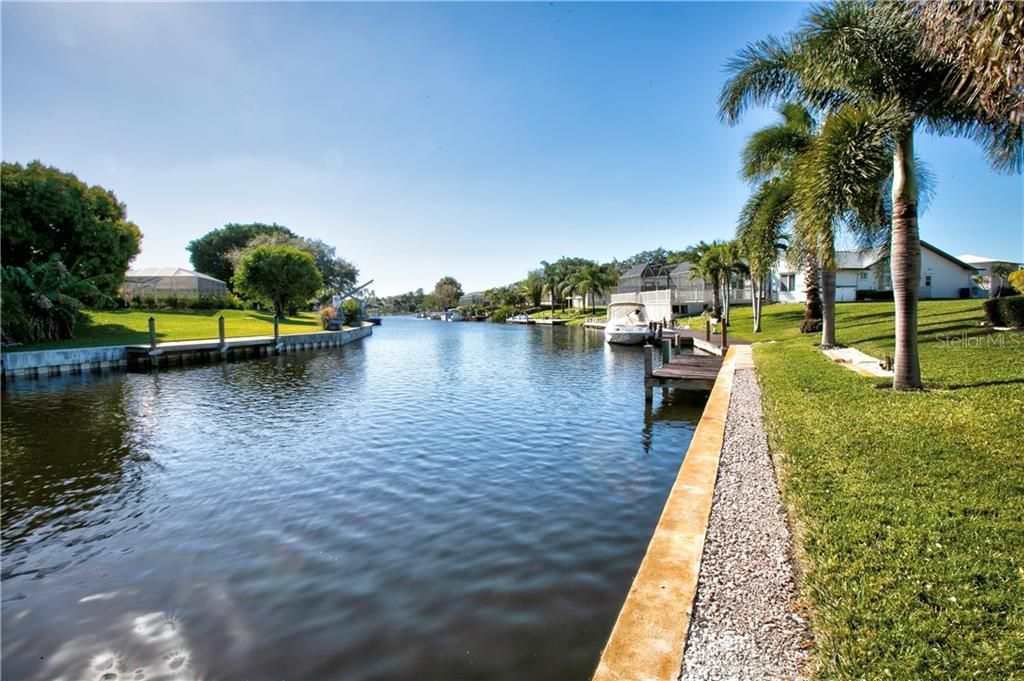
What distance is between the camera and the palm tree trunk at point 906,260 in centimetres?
940

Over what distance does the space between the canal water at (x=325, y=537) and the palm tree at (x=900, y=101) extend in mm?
4854

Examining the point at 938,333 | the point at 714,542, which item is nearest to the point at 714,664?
the point at 714,542

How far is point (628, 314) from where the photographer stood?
33.0 metres

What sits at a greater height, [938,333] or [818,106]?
[818,106]

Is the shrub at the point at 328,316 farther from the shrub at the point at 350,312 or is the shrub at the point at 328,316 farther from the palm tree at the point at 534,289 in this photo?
the palm tree at the point at 534,289

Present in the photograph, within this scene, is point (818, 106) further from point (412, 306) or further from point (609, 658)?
point (412, 306)

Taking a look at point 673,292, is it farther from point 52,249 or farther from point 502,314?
point 52,249

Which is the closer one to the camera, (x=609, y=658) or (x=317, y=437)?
(x=609, y=658)

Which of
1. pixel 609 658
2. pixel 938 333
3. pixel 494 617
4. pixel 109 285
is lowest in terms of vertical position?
pixel 494 617

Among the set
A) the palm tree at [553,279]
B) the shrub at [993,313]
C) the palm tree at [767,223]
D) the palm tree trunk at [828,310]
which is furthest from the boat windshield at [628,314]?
the palm tree at [553,279]

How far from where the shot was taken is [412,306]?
182375mm

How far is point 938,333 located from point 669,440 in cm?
1147

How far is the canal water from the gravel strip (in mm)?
1055

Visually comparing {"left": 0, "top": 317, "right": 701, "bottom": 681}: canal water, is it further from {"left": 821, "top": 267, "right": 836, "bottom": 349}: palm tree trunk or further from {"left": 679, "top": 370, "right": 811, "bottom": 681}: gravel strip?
{"left": 821, "top": 267, "right": 836, "bottom": 349}: palm tree trunk
